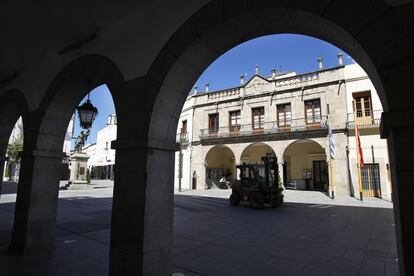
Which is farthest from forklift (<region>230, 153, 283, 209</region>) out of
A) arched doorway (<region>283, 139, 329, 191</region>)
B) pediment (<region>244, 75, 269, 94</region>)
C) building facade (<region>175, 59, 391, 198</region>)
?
pediment (<region>244, 75, 269, 94</region>)

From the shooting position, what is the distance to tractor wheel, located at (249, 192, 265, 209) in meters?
10.9

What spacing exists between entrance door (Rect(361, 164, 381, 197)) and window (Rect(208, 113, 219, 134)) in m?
11.6

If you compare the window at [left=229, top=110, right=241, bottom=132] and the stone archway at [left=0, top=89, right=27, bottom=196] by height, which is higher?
the window at [left=229, top=110, right=241, bottom=132]

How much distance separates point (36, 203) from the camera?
4.48 metres

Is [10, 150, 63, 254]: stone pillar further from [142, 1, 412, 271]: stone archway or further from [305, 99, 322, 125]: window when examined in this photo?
[305, 99, 322, 125]: window

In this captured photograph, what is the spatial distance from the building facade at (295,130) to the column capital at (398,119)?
49.0 feet

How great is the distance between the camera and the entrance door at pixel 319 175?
2027cm

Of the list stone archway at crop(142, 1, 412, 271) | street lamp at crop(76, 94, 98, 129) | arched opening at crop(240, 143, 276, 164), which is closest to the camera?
stone archway at crop(142, 1, 412, 271)

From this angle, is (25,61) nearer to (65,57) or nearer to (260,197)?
(65,57)

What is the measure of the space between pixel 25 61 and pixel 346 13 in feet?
17.1

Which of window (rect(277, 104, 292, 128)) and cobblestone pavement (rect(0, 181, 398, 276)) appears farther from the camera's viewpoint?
window (rect(277, 104, 292, 128))

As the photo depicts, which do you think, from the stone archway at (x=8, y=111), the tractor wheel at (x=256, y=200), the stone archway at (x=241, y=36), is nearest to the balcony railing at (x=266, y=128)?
the tractor wheel at (x=256, y=200)

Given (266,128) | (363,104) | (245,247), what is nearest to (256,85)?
(266,128)

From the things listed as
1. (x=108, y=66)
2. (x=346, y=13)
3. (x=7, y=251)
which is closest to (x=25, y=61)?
(x=108, y=66)
